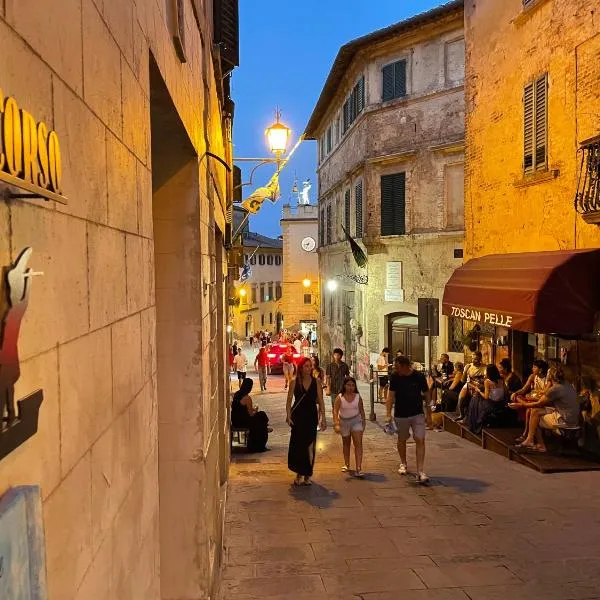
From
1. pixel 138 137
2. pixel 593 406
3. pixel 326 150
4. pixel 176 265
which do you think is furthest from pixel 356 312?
pixel 138 137

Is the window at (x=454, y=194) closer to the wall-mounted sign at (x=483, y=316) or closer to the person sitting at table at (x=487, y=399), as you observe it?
the wall-mounted sign at (x=483, y=316)

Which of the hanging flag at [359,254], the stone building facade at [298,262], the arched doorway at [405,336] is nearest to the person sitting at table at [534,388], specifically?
the arched doorway at [405,336]

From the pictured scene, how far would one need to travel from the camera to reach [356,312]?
27578 millimetres

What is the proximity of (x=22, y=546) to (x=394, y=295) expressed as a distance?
2360 centimetres

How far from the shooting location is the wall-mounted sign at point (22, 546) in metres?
1.31

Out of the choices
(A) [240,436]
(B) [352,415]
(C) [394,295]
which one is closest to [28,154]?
(B) [352,415]

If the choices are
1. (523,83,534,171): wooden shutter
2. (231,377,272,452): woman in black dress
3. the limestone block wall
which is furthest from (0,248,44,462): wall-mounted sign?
(523,83,534,171): wooden shutter

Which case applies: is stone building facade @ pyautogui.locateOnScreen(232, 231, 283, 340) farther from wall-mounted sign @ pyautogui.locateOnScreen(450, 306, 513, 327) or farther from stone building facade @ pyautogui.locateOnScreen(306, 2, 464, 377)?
wall-mounted sign @ pyautogui.locateOnScreen(450, 306, 513, 327)

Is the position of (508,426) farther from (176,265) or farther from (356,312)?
(356,312)

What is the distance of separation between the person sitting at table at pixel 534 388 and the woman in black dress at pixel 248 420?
4.41 m

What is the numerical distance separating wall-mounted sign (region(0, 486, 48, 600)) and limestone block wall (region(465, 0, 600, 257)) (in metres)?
10.9

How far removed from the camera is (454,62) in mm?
22375

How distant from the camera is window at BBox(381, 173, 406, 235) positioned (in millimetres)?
23844

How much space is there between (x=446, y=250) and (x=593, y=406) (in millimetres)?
12610
